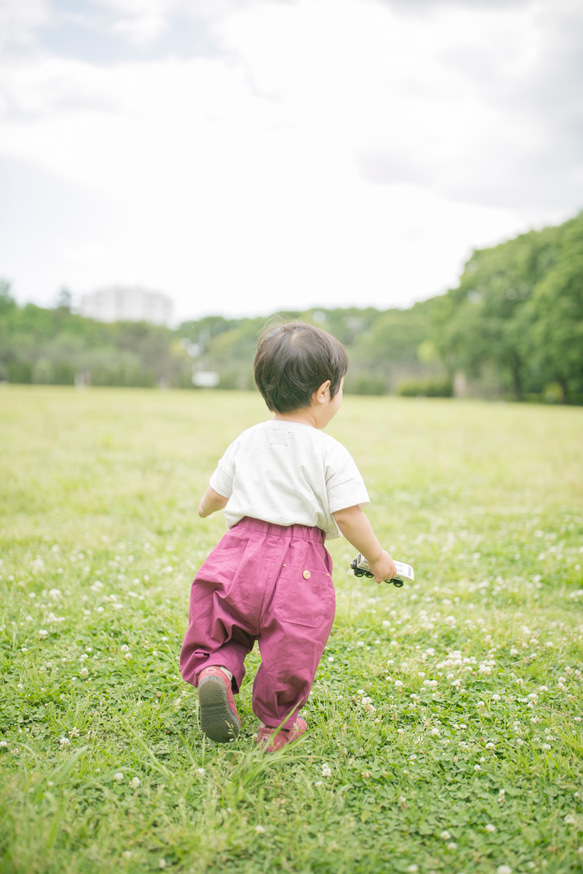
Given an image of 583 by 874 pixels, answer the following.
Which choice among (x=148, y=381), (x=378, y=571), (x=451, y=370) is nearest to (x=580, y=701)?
(x=378, y=571)

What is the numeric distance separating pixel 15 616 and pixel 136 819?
2.00m

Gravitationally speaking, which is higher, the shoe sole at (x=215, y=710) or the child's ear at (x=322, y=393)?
the child's ear at (x=322, y=393)

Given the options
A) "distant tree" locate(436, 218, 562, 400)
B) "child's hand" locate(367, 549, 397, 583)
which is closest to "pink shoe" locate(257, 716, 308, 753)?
"child's hand" locate(367, 549, 397, 583)

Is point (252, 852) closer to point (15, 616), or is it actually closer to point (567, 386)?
point (15, 616)

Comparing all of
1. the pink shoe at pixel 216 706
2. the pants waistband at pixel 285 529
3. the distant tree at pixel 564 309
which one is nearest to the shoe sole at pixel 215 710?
→ the pink shoe at pixel 216 706

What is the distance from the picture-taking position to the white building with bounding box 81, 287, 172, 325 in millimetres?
163000

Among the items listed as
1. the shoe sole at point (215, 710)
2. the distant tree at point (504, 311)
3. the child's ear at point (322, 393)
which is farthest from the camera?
the distant tree at point (504, 311)

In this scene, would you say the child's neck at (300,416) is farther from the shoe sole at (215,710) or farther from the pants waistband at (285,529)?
the shoe sole at (215,710)

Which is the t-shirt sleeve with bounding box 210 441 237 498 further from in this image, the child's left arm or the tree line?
the tree line

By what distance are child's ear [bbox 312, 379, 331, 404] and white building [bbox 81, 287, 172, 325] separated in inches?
6555

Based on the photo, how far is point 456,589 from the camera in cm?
437

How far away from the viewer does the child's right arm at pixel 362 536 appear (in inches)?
95.3

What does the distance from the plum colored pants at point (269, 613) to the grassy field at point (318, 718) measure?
10.9 inches

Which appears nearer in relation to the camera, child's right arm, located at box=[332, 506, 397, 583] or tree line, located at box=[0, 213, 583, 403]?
child's right arm, located at box=[332, 506, 397, 583]
